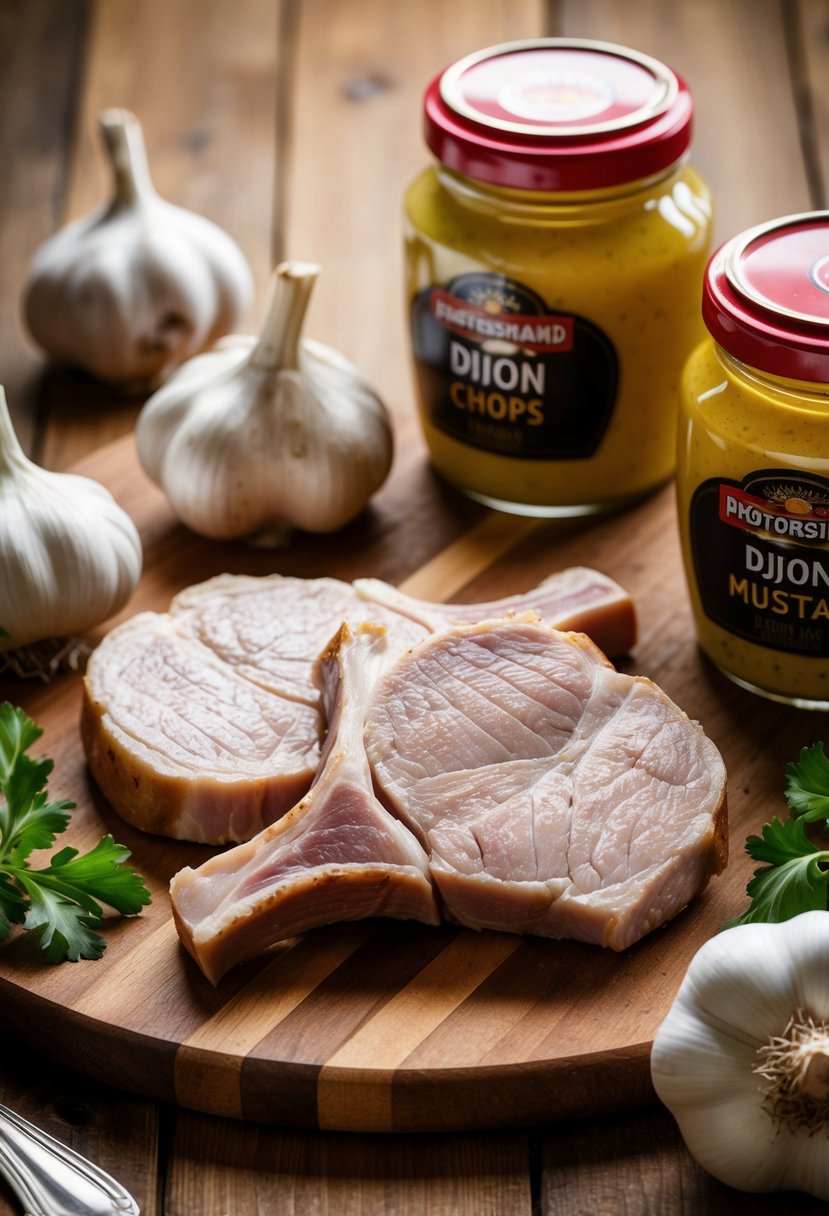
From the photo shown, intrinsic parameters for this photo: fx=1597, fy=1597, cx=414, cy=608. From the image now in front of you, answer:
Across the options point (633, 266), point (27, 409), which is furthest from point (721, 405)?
point (27, 409)

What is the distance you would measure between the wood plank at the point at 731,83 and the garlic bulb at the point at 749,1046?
104 inches

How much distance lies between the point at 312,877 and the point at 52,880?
41 centimetres

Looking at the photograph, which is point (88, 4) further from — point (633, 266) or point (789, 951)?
point (789, 951)

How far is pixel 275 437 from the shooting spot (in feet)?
10.1

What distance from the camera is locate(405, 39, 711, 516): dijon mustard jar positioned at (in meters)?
2.93

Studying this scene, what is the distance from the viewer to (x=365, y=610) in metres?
2.83

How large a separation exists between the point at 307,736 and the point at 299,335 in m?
0.90

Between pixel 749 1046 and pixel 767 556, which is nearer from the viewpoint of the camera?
pixel 749 1046

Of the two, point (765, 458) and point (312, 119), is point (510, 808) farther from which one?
point (312, 119)

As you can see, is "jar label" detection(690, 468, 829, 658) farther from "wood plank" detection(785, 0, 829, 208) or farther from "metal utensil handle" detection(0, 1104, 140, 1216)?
"wood plank" detection(785, 0, 829, 208)

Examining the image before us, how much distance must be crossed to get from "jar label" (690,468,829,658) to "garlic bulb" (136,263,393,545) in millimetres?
743

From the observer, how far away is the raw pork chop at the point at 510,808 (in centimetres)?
228

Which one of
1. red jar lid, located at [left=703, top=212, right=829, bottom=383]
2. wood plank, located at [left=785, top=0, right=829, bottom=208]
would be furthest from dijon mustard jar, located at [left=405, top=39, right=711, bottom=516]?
wood plank, located at [left=785, top=0, right=829, bottom=208]

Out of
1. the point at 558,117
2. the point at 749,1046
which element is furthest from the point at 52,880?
the point at 558,117
